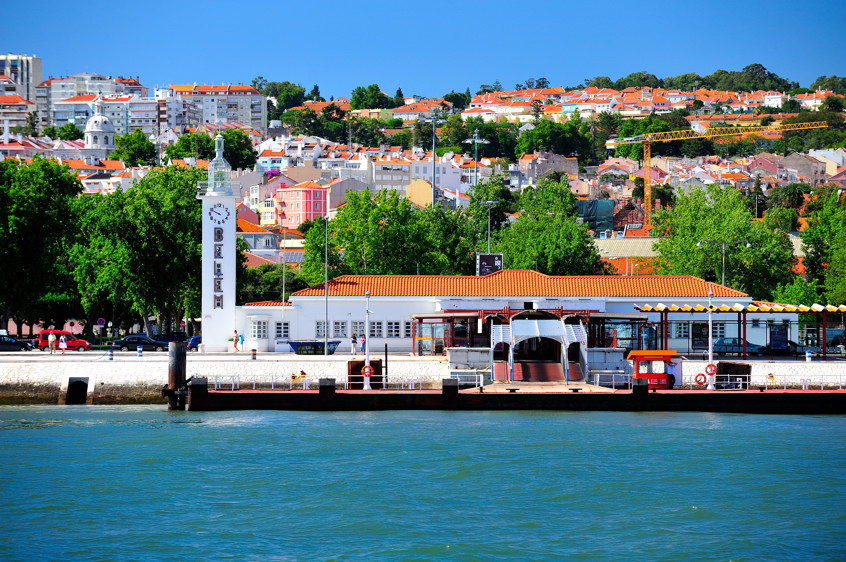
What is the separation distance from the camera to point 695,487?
27.7 metres

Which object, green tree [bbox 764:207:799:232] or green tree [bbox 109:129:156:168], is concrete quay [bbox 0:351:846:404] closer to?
green tree [bbox 764:207:799:232]

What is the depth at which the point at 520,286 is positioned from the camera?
52.6 m

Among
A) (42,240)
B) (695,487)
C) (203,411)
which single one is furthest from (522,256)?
(695,487)

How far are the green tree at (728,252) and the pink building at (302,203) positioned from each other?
268ft

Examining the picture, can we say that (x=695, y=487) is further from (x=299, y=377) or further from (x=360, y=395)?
(x=299, y=377)

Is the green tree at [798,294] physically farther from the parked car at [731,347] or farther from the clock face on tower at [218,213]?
the clock face on tower at [218,213]

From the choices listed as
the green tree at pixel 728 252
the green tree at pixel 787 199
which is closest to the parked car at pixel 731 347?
the green tree at pixel 728 252

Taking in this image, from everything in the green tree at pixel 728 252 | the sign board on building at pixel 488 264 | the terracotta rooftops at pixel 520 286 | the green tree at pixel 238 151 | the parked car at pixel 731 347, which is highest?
the green tree at pixel 238 151

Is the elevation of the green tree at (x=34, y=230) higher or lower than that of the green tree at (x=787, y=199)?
lower

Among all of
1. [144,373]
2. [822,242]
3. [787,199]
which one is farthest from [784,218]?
[144,373]

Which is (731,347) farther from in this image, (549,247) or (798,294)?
(798,294)

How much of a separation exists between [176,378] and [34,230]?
23.9m

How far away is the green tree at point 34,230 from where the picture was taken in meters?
58.2

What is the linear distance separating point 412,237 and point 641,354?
2677 cm
